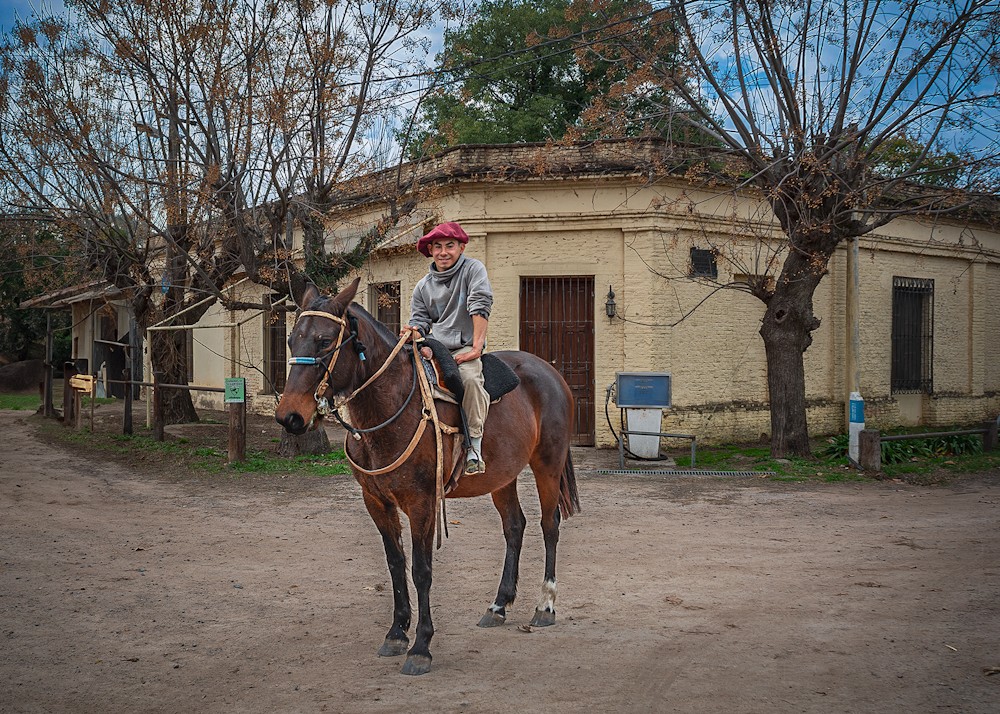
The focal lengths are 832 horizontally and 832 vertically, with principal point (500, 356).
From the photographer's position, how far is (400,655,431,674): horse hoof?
4.45 m

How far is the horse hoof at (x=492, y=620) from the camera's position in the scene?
5.36m

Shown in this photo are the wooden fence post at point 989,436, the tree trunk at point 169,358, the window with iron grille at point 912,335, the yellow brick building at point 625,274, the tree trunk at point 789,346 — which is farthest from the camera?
the window with iron grille at point 912,335

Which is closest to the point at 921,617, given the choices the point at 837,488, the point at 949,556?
the point at 949,556

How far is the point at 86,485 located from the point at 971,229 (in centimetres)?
1957

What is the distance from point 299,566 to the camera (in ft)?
22.8

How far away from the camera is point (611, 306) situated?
14914mm

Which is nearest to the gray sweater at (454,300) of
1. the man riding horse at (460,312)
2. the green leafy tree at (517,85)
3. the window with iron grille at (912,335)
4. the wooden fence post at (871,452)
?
the man riding horse at (460,312)

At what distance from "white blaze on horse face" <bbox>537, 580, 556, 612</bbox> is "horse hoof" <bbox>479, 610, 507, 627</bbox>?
265 mm

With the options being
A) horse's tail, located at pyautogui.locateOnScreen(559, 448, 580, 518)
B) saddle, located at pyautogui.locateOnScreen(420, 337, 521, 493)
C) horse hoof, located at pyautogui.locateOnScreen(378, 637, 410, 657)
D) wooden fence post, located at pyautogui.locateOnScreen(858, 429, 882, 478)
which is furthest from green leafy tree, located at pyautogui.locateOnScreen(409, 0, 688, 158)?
horse hoof, located at pyautogui.locateOnScreen(378, 637, 410, 657)

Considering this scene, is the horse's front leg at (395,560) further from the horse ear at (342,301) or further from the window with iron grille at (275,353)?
the window with iron grille at (275,353)

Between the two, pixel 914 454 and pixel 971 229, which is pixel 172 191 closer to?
pixel 914 454

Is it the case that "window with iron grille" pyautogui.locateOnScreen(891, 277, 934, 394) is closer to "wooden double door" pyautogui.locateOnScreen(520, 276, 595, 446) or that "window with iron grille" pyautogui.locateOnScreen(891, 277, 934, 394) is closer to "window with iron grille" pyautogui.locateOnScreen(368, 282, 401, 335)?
"wooden double door" pyautogui.locateOnScreen(520, 276, 595, 446)

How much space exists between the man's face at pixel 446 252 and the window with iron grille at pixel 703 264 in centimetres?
1061

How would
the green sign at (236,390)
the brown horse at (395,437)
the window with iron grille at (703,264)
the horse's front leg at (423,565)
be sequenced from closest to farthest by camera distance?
1. the brown horse at (395,437)
2. the horse's front leg at (423,565)
3. the green sign at (236,390)
4. the window with iron grille at (703,264)
